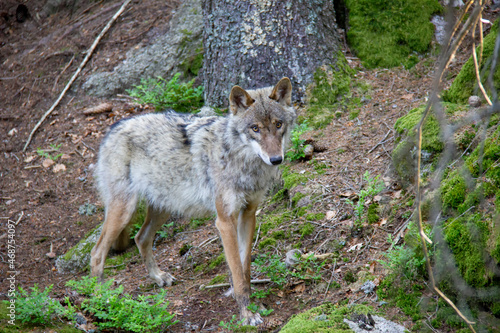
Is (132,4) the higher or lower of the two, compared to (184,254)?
higher

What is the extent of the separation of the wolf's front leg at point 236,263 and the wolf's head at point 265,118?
34.1 inches

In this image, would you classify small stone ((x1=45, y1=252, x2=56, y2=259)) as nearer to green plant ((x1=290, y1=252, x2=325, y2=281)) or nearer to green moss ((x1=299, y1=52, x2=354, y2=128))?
green plant ((x1=290, y1=252, x2=325, y2=281))

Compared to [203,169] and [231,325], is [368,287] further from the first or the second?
[203,169]

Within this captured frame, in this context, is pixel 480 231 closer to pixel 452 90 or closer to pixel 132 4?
pixel 452 90

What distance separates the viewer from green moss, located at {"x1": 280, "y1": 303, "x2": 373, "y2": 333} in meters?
3.43

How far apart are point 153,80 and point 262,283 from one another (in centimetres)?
479

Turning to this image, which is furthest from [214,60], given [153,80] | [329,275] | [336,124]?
[329,275]

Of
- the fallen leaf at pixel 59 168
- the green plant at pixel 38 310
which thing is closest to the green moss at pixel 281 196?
the green plant at pixel 38 310

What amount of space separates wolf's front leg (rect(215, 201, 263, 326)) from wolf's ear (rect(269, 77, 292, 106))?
140 centimetres

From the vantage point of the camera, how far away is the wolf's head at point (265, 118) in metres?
4.54

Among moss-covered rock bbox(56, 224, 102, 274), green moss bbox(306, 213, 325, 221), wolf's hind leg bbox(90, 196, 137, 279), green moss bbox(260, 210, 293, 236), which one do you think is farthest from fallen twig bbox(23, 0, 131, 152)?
green moss bbox(306, 213, 325, 221)

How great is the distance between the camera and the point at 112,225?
5676 mm

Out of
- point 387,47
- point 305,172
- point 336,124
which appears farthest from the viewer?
point 387,47

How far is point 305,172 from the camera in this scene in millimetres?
6285
